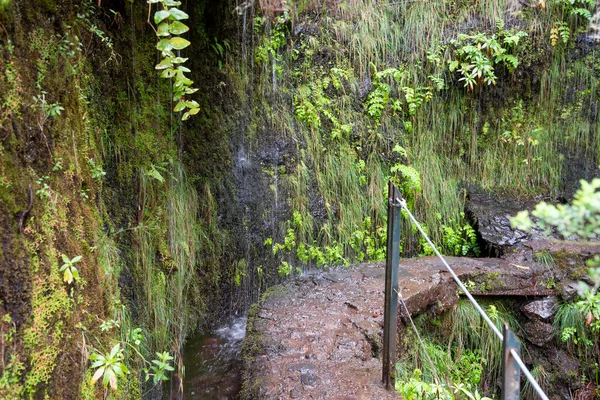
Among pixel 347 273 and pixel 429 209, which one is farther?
pixel 429 209

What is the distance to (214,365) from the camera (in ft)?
13.7

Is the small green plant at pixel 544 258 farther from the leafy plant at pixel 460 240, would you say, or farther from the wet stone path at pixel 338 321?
the leafy plant at pixel 460 240

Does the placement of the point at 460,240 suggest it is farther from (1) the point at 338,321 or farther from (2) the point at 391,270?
(2) the point at 391,270

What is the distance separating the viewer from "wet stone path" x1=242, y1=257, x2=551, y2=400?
291cm

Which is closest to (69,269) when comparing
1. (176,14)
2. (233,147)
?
(176,14)

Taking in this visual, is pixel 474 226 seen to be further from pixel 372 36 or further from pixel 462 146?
pixel 372 36

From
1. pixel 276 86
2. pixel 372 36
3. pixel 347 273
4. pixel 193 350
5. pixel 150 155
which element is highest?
pixel 372 36

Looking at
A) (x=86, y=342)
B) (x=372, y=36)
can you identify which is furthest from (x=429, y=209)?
(x=86, y=342)

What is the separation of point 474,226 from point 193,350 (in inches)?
161

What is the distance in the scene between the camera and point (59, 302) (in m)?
2.12

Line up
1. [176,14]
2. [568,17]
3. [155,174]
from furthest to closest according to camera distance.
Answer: [568,17] → [155,174] → [176,14]

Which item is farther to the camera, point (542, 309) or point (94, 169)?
point (542, 309)

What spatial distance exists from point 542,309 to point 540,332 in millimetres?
258

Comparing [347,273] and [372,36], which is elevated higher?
[372,36]
